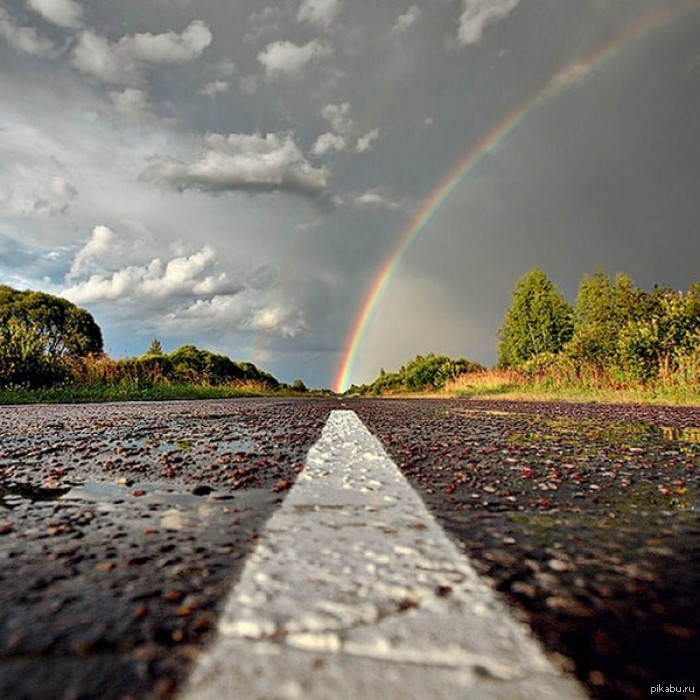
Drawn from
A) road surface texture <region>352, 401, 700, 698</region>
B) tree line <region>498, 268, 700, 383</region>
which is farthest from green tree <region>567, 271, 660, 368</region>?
road surface texture <region>352, 401, 700, 698</region>

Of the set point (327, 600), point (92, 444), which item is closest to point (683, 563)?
point (327, 600)

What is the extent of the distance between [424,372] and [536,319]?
13.3m

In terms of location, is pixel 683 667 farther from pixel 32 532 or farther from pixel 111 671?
pixel 32 532

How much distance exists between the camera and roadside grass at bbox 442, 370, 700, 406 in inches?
533

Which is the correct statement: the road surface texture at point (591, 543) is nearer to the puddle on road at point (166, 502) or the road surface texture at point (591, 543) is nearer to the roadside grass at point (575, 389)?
the puddle on road at point (166, 502)

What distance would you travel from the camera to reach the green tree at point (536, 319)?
48594 millimetres

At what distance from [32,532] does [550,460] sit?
2792 millimetres

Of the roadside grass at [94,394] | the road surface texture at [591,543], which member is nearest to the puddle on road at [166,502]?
the road surface texture at [591,543]

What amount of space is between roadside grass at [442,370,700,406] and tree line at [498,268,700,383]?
33 centimetres

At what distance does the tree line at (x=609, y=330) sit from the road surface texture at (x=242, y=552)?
14239 mm

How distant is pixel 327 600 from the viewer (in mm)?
1118

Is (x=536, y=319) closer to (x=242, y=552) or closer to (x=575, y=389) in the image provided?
(x=575, y=389)

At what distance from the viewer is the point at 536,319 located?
49781mm

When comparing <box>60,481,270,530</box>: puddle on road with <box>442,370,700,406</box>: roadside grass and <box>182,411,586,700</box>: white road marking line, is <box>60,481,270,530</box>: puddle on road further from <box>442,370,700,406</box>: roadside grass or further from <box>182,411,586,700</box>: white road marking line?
<box>442,370,700,406</box>: roadside grass
